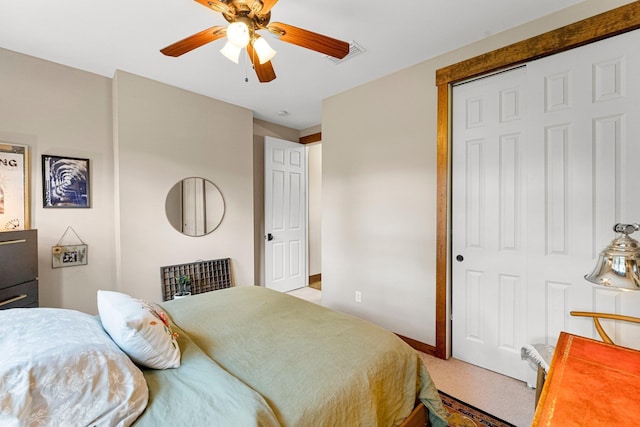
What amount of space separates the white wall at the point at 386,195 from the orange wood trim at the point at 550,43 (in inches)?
3.0

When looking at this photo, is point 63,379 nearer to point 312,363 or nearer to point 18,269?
point 312,363

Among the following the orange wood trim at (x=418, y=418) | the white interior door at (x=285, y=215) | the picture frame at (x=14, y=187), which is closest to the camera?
the orange wood trim at (x=418, y=418)

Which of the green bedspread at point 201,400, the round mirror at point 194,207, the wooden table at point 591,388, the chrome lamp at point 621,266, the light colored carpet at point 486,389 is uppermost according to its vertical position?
the round mirror at point 194,207

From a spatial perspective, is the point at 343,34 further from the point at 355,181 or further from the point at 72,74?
the point at 72,74

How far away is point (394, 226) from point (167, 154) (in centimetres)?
255

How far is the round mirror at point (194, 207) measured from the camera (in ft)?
10.5

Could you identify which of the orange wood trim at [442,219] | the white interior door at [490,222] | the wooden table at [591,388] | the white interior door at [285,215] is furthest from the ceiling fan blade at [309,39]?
the white interior door at [285,215]

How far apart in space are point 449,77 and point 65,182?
11.9 ft

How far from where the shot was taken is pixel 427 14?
1999 mm

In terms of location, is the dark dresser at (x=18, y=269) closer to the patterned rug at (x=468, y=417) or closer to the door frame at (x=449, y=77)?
the patterned rug at (x=468, y=417)

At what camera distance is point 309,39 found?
1579mm

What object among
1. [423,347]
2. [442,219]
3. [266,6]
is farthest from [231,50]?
[423,347]

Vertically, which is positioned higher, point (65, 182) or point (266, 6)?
point (266, 6)

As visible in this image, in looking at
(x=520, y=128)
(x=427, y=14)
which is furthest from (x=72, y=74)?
(x=520, y=128)
